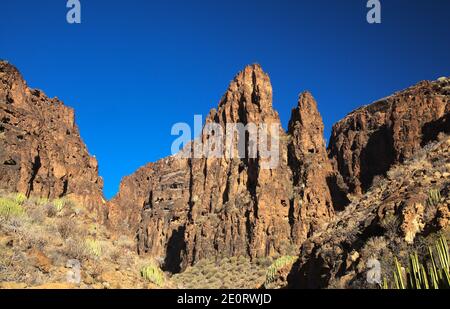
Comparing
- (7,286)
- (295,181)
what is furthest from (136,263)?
(295,181)

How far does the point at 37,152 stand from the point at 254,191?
135ft

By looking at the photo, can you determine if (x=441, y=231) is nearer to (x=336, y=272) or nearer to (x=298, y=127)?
(x=336, y=272)

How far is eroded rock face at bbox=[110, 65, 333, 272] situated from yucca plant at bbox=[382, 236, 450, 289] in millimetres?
50425

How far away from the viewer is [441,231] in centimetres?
1199

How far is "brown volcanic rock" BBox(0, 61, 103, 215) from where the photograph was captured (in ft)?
85.4

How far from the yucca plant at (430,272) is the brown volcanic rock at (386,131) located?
42.8 metres

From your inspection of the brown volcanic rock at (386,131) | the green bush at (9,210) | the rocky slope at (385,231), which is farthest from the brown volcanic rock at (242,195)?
the green bush at (9,210)

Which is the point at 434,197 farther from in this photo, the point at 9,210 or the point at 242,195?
the point at 242,195

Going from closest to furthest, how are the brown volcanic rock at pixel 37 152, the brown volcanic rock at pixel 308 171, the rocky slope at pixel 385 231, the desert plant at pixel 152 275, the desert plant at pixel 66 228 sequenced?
the rocky slope at pixel 385 231 → the desert plant at pixel 66 228 → the desert plant at pixel 152 275 → the brown volcanic rock at pixel 37 152 → the brown volcanic rock at pixel 308 171

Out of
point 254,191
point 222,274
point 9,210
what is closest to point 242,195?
point 254,191

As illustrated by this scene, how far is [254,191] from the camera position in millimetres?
67500

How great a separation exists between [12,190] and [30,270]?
12306 millimetres

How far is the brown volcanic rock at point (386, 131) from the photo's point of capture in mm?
62719

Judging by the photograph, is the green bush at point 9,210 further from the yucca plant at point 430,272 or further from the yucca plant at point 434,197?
the yucca plant at point 434,197
